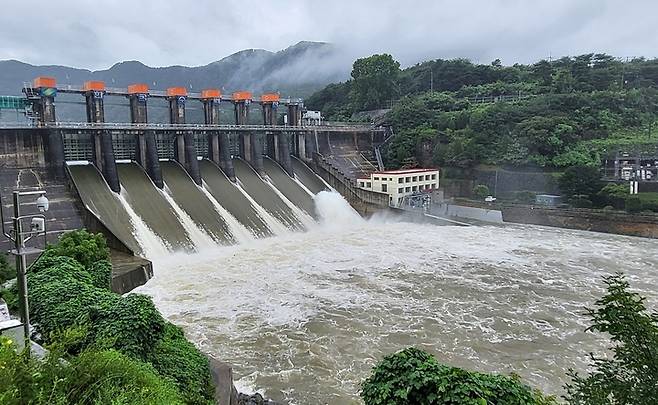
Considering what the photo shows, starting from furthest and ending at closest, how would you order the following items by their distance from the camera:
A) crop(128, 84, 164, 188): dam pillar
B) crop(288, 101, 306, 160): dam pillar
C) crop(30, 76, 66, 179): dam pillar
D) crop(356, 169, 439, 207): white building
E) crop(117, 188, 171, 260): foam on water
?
1. crop(288, 101, 306, 160): dam pillar
2. crop(356, 169, 439, 207): white building
3. crop(128, 84, 164, 188): dam pillar
4. crop(30, 76, 66, 179): dam pillar
5. crop(117, 188, 171, 260): foam on water

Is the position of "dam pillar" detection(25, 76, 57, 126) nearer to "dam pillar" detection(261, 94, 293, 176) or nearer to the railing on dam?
the railing on dam

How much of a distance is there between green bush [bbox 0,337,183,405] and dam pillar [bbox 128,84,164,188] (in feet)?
60.3

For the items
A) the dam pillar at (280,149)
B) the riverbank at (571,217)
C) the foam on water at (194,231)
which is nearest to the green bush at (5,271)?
the foam on water at (194,231)

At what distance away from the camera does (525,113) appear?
36.2 metres

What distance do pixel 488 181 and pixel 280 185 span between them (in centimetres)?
1393

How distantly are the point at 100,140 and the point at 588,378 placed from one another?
21081mm

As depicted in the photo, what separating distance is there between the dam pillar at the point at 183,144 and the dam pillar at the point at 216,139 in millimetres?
1771

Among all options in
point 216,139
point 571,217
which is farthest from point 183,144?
point 571,217

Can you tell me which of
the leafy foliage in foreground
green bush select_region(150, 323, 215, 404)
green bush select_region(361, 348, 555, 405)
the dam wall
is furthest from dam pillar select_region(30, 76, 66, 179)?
the leafy foliage in foreground

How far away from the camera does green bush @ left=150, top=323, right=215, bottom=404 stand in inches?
314

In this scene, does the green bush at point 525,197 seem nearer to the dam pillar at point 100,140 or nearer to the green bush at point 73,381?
the dam pillar at point 100,140

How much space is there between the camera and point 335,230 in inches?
1019

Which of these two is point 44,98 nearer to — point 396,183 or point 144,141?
point 144,141

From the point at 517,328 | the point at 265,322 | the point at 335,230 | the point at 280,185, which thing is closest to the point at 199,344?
the point at 265,322
